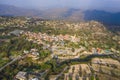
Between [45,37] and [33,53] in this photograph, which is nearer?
[33,53]

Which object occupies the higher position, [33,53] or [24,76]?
[24,76]

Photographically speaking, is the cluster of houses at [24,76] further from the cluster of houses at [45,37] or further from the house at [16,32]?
the house at [16,32]

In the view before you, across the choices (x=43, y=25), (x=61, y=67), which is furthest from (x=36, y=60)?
(x=43, y=25)

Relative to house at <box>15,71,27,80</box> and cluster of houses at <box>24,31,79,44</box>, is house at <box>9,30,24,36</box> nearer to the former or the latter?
cluster of houses at <box>24,31,79,44</box>

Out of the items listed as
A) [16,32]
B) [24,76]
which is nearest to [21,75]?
[24,76]

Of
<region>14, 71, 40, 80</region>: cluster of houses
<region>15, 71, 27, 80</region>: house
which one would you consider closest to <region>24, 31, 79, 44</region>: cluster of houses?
<region>15, 71, 27, 80</region>: house

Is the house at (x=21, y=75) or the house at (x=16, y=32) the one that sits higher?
the house at (x=21, y=75)

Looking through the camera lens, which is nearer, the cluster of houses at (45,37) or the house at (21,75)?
the house at (21,75)

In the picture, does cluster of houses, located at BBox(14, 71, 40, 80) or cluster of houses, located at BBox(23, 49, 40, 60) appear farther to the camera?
cluster of houses, located at BBox(23, 49, 40, 60)

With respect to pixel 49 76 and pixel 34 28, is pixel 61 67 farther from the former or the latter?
pixel 34 28

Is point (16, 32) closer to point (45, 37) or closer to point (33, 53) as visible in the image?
point (45, 37)

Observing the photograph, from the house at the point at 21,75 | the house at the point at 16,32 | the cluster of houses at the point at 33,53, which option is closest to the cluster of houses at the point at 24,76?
the house at the point at 21,75

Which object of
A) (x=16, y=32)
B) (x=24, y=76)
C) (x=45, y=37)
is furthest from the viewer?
(x=16, y=32)
